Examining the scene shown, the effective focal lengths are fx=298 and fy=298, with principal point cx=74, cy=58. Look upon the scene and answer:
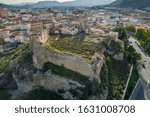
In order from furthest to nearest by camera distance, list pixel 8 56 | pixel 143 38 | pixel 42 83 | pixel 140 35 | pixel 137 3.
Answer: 1. pixel 137 3
2. pixel 140 35
3. pixel 143 38
4. pixel 8 56
5. pixel 42 83

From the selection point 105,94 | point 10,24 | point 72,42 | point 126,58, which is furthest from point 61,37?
point 10,24

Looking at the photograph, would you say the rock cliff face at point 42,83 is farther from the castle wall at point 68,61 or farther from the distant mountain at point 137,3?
the distant mountain at point 137,3

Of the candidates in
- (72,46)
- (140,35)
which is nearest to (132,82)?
(72,46)

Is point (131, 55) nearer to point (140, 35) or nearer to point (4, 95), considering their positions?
point (140, 35)

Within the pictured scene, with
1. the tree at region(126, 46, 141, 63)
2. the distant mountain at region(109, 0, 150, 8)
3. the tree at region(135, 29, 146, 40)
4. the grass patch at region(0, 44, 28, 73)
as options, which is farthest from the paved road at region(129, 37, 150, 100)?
the distant mountain at region(109, 0, 150, 8)

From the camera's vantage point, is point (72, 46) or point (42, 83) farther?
point (72, 46)

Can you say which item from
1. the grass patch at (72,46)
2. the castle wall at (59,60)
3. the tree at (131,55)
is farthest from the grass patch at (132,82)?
the castle wall at (59,60)

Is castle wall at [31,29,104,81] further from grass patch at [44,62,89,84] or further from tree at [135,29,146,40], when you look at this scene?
tree at [135,29,146,40]

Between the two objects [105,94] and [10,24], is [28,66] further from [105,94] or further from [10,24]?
[10,24]

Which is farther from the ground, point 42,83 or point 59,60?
point 59,60
